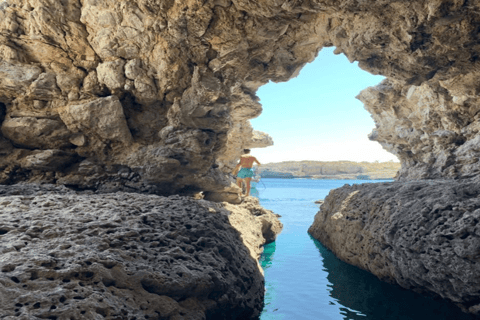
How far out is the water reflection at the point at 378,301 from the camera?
402 centimetres

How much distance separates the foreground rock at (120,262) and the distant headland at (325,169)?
70001 millimetres

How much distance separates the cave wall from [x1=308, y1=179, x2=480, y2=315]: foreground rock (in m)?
2.90

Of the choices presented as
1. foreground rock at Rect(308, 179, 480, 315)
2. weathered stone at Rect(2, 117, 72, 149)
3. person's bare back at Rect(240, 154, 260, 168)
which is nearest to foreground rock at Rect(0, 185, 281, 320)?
foreground rock at Rect(308, 179, 480, 315)

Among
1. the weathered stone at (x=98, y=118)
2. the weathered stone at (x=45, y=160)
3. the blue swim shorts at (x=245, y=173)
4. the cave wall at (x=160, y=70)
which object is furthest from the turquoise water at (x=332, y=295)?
the weathered stone at (x=45, y=160)

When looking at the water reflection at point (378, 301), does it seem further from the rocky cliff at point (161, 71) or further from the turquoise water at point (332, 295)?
the rocky cliff at point (161, 71)

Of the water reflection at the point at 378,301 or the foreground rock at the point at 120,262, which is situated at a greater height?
the foreground rock at the point at 120,262

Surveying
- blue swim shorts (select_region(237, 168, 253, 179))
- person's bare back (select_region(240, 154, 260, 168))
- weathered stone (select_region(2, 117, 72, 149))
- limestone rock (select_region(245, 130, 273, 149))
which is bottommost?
blue swim shorts (select_region(237, 168, 253, 179))

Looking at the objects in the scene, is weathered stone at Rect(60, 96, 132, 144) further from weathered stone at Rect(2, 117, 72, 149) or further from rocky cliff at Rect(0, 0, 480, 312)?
weathered stone at Rect(2, 117, 72, 149)

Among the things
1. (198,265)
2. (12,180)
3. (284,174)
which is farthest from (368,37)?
(284,174)

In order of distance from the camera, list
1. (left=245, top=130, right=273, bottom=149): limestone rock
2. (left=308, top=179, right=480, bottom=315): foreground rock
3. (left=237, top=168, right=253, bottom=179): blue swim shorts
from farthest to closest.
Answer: (left=245, top=130, right=273, bottom=149): limestone rock
(left=237, top=168, right=253, bottom=179): blue swim shorts
(left=308, top=179, right=480, bottom=315): foreground rock

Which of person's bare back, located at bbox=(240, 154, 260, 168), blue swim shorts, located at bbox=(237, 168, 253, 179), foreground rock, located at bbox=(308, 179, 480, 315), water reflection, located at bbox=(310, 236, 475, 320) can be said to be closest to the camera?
foreground rock, located at bbox=(308, 179, 480, 315)

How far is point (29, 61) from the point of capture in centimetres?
681

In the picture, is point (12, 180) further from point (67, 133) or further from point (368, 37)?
point (368, 37)

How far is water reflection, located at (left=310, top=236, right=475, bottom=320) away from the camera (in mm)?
4016
